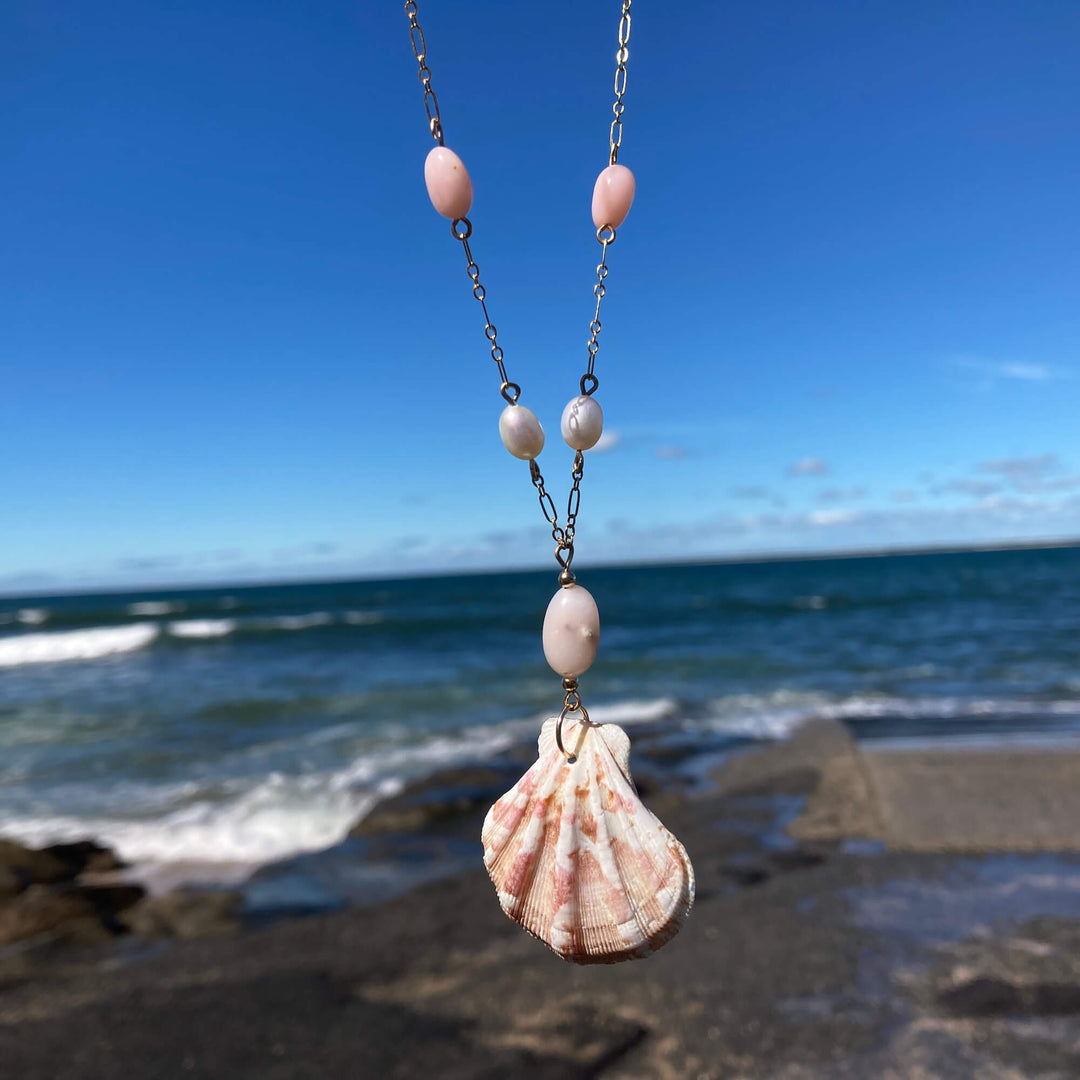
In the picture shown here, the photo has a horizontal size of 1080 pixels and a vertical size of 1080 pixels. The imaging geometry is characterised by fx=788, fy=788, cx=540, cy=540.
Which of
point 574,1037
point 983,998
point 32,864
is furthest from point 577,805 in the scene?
point 32,864

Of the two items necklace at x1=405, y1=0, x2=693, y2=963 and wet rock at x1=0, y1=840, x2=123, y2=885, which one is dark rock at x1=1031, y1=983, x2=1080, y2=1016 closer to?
necklace at x1=405, y1=0, x2=693, y2=963

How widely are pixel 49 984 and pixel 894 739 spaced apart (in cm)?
932

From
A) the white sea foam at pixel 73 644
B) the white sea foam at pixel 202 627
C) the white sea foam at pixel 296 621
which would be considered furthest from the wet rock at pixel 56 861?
the white sea foam at pixel 296 621

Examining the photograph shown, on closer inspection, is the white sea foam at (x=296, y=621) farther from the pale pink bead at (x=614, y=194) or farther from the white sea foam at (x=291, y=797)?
the pale pink bead at (x=614, y=194)

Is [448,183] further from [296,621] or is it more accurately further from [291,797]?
[296,621]

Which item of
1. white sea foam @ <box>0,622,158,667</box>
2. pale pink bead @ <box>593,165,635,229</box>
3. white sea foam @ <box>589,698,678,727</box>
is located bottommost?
white sea foam @ <box>0,622,158,667</box>

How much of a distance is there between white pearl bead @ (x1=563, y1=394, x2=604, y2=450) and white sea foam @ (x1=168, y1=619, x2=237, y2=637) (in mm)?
32288

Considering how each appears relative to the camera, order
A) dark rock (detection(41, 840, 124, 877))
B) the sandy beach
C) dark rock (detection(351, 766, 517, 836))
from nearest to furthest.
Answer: the sandy beach < dark rock (detection(41, 840, 124, 877)) < dark rock (detection(351, 766, 517, 836))

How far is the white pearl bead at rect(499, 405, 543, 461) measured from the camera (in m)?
1.55

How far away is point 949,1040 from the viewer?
361cm

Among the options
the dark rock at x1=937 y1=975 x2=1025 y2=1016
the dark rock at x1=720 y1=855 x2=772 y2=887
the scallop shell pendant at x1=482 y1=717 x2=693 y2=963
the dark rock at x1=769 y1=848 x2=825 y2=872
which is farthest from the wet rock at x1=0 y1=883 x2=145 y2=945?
the dark rock at x1=937 y1=975 x2=1025 y2=1016

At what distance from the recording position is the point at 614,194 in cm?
161

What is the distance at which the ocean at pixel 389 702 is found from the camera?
28.2 feet

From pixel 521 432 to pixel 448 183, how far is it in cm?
51
